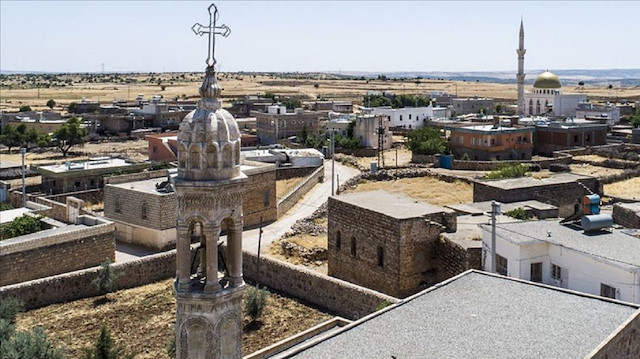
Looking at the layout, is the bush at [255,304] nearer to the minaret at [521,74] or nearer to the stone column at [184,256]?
Answer: the stone column at [184,256]

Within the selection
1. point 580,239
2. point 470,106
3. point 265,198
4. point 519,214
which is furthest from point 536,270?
point 470,106

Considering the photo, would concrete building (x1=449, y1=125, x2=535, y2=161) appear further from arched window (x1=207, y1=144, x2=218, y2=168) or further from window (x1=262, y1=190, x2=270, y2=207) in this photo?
arched window (x1=207, y1=144, x2=218, y2=168)

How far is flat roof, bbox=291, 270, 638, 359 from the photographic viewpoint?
12555 millimetres

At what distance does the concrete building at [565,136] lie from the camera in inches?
2667

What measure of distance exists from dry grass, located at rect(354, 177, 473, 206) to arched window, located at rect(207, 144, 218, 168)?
34.5 metres

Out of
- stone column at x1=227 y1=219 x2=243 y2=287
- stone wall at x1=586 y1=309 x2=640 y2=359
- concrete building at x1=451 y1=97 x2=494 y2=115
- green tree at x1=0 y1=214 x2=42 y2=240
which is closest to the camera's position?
stone column at x1=227 y1=219 x2=243 y2=287

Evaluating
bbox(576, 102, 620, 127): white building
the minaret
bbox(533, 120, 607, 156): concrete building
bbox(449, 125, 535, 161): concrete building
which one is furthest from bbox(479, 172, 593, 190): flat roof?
the minaret

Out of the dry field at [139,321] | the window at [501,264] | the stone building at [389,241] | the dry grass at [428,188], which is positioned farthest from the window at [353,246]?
the dry grass at [428,188]

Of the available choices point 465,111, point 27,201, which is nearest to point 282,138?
point 27,201

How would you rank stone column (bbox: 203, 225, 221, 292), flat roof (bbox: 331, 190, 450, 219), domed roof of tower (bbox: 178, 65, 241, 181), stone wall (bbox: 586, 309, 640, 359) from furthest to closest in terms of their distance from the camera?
flat roof (bbox: 331, 190, 450, 219) → stone wall (bbox: 586, 309, 640, 359) → stone column (bbox: 203, 225, 221, 292) → domed roof of tower (bbox: 178, 65, 241, 181)

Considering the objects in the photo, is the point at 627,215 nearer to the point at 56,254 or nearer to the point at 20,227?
the point at 56,254

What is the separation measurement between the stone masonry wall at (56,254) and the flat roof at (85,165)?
17.6 meters

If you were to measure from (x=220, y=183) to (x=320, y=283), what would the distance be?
14271 mm

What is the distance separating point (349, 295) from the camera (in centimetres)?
2333
